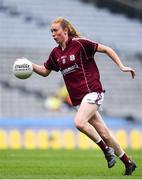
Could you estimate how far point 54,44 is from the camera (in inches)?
1063

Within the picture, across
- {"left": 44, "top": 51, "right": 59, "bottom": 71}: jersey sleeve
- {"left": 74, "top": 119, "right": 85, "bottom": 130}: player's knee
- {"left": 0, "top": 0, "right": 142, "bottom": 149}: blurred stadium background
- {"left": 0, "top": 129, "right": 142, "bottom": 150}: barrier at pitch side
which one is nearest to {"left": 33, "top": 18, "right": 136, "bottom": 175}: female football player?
{"left": 74, "top": 119, "right": 85, "bottom": 130}: player's knee

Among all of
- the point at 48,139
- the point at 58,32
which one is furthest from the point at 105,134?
the point at 48,139

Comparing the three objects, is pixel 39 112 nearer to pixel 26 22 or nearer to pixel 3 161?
pixel 26 22

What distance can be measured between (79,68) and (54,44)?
1709cm

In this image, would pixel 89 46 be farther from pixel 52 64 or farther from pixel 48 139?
pixel 48 139

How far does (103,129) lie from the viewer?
10.0 m

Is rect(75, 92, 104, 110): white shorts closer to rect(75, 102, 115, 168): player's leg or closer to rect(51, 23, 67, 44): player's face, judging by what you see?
rect(75, 102, 115, 168): player's leg

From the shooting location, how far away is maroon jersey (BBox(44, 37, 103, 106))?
32.7 feet

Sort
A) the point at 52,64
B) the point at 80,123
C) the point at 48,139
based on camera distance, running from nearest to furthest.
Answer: the point at 80,123, the point at 52,64, the point at 48,139

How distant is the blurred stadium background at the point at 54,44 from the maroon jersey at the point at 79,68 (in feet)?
39.4

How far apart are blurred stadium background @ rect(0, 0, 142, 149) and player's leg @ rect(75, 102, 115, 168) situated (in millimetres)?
12092

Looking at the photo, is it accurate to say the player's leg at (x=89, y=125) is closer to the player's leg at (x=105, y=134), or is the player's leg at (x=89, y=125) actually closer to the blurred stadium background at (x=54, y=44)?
the player's leg at (x=105, y=134)

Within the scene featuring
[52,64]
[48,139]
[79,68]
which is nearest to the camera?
[79,68]

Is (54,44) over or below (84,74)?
below
